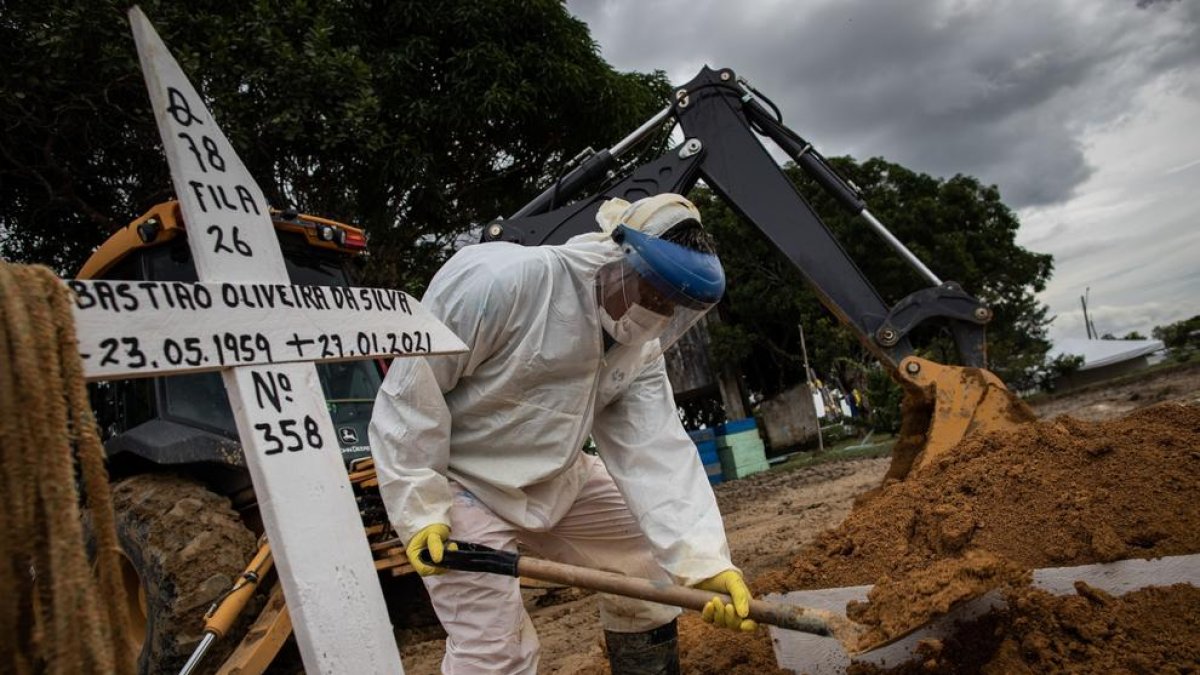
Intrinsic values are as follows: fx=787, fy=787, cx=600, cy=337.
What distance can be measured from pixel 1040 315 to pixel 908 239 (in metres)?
6.03

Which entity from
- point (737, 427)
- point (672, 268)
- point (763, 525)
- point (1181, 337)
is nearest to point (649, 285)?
point (672, 268)

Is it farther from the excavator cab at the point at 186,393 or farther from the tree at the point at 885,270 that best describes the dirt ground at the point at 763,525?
the tree at the point at 885,270

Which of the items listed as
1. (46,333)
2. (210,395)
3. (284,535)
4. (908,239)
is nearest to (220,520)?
(210,395)

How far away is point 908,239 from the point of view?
1672cm

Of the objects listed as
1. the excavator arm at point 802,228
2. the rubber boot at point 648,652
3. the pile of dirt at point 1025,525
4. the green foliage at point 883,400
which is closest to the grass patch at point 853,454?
the green foliage at point 883,400

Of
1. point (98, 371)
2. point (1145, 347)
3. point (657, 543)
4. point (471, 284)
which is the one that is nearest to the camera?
point (98, 371)

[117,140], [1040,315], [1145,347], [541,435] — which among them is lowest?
[1145,347]

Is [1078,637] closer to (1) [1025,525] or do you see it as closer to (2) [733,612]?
(1) [1025,525]

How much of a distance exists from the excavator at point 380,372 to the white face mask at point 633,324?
6.56 feet

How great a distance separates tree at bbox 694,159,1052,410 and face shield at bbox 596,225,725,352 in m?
13.2

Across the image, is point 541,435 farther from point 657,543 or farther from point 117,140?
point 117,140

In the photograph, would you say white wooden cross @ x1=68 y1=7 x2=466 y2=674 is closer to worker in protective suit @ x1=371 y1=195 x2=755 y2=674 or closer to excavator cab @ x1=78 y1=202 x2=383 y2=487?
worker in protective suit @ x1=371 y1=195 x2=755 y2=674

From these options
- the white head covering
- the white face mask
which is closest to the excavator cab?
the white face mask

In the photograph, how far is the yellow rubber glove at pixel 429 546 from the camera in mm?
2230
